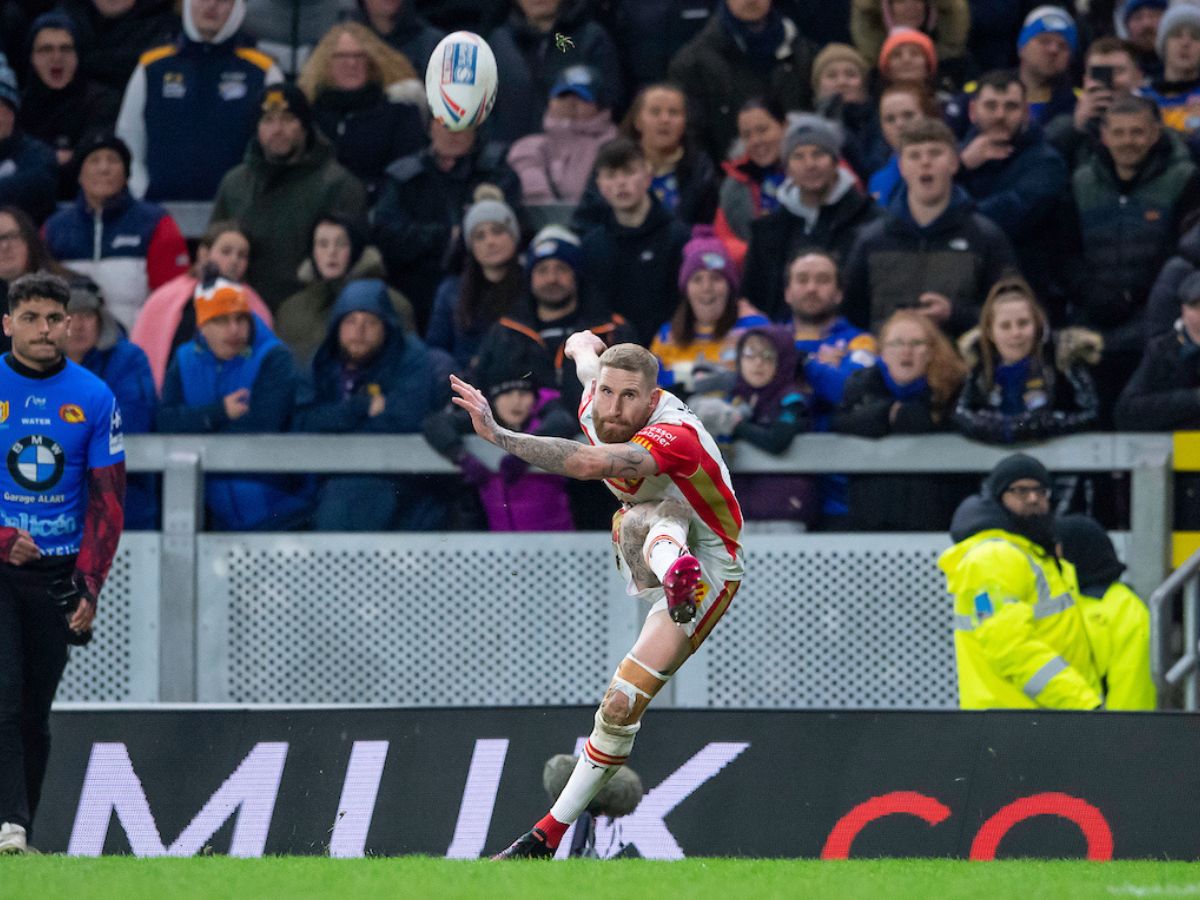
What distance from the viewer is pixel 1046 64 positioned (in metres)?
11.9

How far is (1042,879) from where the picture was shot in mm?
6676

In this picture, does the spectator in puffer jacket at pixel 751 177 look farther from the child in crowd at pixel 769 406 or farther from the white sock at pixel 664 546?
the white sock at pixel 664 546

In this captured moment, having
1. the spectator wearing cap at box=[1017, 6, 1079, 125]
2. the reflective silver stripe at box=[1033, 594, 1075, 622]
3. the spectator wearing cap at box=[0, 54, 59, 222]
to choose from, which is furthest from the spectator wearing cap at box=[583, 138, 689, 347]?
the spectator wearing cap at box=[0, 54, 59, 222]

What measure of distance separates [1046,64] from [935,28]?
34.8 inches

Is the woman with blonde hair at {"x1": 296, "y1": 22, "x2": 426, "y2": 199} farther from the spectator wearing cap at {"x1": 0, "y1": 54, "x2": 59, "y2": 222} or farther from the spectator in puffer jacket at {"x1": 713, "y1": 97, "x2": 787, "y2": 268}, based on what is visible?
the spectator in puffer jacket at {"x1": 713, "y1": 97, "x2": 787, "y2": 268}

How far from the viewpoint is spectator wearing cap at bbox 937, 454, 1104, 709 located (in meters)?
8.84

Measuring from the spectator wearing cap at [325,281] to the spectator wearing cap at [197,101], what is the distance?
4.57 feet

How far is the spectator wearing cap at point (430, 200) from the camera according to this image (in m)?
11.5

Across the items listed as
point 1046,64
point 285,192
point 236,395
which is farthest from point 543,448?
point 1046,64

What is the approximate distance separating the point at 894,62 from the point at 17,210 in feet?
17.1

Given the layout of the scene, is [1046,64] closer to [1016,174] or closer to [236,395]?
[1016,174]

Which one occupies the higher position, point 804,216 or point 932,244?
point 804,216

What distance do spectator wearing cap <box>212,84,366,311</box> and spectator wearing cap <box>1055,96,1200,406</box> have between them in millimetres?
4198

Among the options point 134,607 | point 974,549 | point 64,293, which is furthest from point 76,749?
point 974,549
